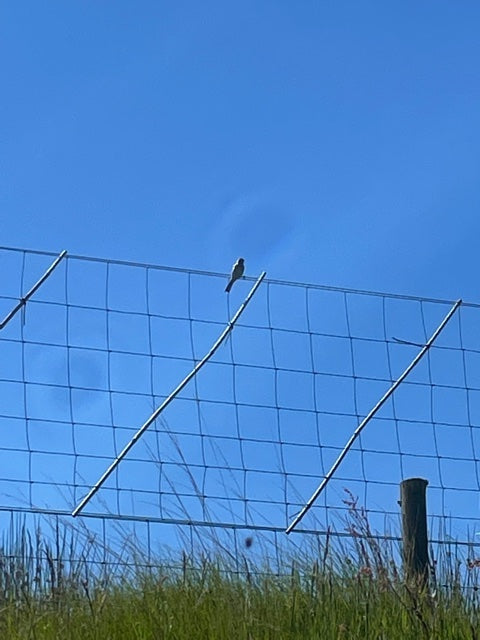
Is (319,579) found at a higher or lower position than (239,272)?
lower

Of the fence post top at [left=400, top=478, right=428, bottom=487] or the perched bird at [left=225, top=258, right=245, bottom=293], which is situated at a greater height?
the perched bird at [left=225, top=258, right=245, bottom=293]

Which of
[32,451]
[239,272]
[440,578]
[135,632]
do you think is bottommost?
[135,632]

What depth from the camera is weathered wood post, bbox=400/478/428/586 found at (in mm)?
6070

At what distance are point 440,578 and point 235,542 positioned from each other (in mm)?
816

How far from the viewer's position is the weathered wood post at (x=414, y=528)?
6070mm

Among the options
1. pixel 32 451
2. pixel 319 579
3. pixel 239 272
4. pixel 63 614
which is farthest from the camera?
pixel 239 272

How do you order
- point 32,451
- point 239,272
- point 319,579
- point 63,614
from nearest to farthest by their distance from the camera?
1. point 63,614
2. point 319,579
3. point 32,451
4. point 239,272

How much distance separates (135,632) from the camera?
Result: 537 cm

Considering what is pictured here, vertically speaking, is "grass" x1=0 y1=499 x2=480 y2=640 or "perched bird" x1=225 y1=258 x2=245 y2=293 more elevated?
"perched bird" x1=225 y1=258 x2=245 y2=293

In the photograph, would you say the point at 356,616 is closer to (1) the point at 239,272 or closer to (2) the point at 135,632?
(2) the point at 135,632

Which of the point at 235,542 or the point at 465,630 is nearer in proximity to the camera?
the point at 465,630

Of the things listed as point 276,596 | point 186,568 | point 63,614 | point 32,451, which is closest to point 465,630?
point 276,596

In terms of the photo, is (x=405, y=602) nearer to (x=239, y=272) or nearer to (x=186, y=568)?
(x=186, y=568)

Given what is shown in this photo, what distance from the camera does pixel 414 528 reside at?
6219 millimetres
